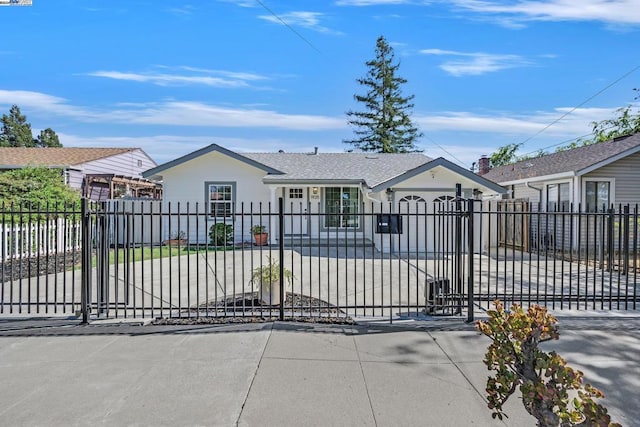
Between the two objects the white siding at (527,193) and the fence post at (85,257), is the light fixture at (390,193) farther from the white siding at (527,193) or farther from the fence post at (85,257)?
the fence post at (85,257)

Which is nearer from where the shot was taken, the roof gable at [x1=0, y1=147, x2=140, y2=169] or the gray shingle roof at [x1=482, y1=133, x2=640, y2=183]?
the gray shingle roof at [x1=482, y1=133, x2=640, y2=183]

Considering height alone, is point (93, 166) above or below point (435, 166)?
above

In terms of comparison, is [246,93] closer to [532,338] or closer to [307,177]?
[307,177]

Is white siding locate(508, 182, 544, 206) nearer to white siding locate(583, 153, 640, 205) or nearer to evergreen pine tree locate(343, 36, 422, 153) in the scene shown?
white siding locate(583, 153, 640, 205)

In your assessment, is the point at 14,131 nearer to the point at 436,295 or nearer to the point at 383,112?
the point at 383,112

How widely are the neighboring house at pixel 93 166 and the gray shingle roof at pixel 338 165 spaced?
9.00 m

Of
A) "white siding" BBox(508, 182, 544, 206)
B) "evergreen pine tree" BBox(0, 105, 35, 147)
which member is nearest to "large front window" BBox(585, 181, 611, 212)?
"white siding" BBox(508, 182, 544, 206)

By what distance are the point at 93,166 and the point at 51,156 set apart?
268 cm

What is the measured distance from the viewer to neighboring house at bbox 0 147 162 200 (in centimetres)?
2327

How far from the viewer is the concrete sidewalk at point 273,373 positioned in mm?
3521

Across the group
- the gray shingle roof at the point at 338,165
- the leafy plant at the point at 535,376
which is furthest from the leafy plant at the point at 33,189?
the leafy plant at the point at 535,376

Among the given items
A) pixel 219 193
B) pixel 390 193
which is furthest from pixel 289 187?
pixel 390 193

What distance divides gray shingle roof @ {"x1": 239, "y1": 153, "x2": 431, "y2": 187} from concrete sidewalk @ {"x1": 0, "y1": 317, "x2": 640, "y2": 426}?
36.5ft

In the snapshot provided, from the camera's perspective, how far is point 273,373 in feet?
14.3
